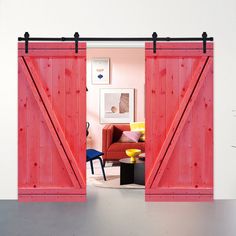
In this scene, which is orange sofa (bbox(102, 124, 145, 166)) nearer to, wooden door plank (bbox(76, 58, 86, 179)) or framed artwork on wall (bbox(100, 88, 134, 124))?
framed artwork on wall (bbox(100, 88, 134, 124))

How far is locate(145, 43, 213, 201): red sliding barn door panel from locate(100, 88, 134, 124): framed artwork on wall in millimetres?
4811

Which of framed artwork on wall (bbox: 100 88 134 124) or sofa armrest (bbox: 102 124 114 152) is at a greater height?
framed artwork on wall (bbox: 100 88 134 124)

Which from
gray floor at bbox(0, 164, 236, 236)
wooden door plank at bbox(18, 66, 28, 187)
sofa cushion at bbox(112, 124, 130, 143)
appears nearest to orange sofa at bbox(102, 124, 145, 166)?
sofa cushion at bbox(112, 124, 130, 143)

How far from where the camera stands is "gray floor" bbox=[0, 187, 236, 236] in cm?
409

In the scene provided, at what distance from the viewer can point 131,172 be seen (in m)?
6.38

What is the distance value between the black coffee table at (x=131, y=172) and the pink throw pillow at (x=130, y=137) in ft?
5.78

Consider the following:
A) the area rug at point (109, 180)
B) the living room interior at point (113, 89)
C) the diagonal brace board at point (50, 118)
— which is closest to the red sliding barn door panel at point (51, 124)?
the diagonal brace board at point (50, 118)

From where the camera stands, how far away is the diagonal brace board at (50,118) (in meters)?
4.39

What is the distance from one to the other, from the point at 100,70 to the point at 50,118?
496 centimetres

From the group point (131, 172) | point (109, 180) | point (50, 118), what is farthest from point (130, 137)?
point (50, 118)
